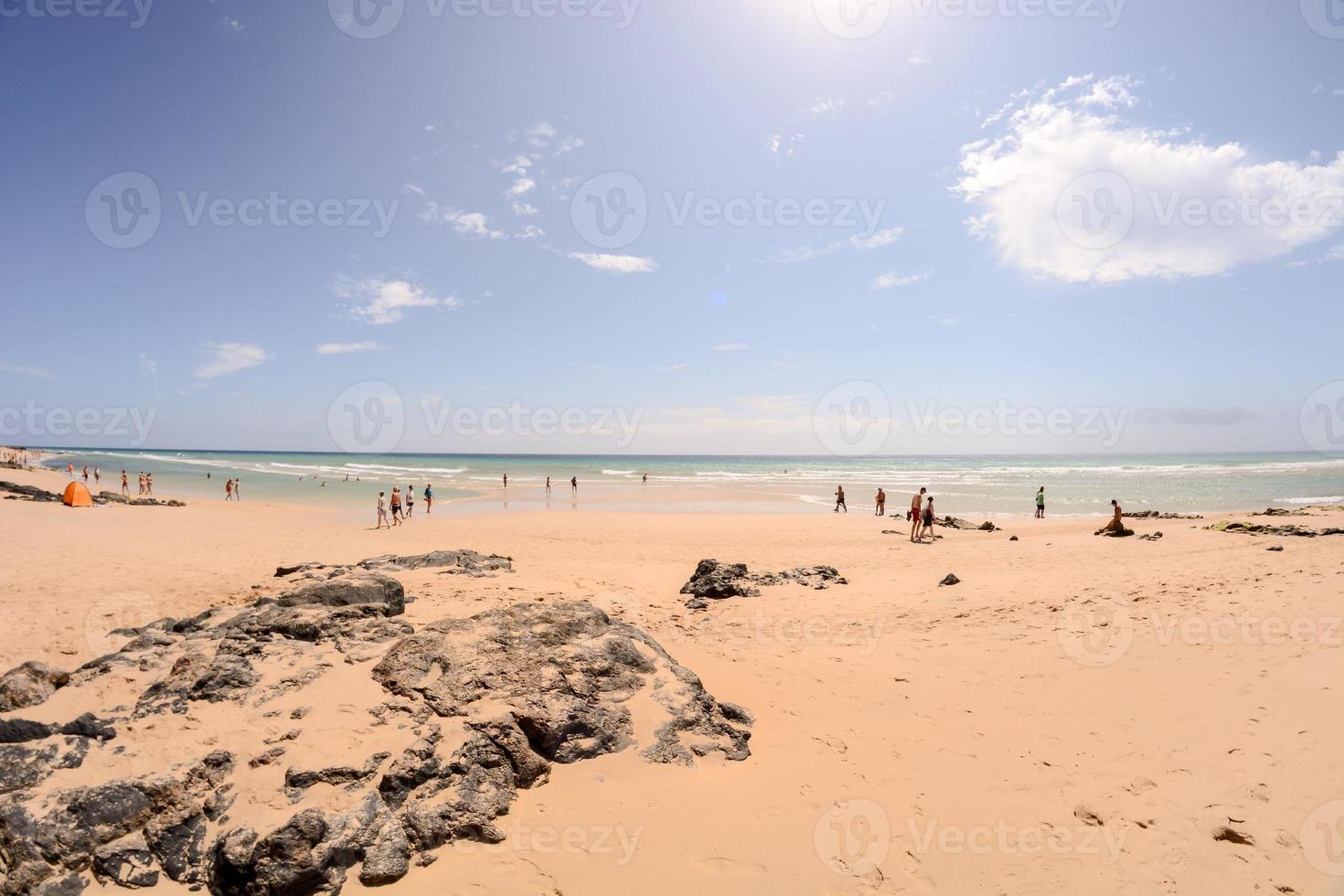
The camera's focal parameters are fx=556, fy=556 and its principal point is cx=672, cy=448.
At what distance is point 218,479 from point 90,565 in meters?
54.1

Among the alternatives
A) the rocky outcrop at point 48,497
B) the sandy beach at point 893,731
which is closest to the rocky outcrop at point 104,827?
the sandy beach at point 893,731

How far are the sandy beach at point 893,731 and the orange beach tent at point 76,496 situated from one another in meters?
14.8

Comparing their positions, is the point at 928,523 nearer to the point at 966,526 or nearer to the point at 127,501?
the point at 966,526

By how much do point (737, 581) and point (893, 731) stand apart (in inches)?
232

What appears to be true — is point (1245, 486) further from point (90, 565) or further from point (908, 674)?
point (90, 565)

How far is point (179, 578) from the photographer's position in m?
11.5

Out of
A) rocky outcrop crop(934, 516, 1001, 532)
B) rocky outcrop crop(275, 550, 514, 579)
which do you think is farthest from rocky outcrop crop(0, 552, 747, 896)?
A: rocky outcrop crop(934, 516, 1001, 532)

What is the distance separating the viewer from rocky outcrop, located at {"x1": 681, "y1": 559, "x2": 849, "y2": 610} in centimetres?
1128

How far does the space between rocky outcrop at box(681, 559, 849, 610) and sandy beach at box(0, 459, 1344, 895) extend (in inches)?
14.8

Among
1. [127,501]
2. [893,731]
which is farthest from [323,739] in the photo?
[127,501]

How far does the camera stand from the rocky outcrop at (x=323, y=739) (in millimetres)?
3418

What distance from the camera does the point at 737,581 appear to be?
11742 mm

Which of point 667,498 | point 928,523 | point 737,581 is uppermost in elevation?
point 928,523

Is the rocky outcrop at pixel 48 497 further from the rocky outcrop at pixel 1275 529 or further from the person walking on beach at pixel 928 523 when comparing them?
the rocky outcrop at pixel 1275 529
